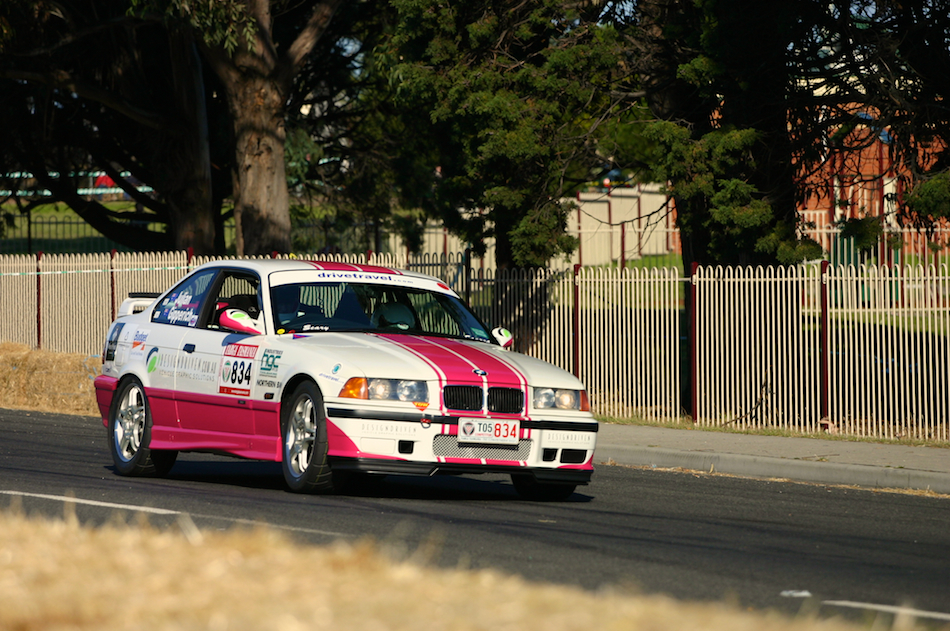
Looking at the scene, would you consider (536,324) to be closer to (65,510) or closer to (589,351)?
(589,351)

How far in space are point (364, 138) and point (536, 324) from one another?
16413mm

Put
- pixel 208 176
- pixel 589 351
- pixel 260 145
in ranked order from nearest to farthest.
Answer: pixel 589 351 < pixel 260 145 < pixel 208 176

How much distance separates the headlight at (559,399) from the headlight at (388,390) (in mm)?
866

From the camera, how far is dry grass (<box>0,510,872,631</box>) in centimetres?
464

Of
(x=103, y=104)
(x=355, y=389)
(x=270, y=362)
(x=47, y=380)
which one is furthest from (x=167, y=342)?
(x=103, y=104)

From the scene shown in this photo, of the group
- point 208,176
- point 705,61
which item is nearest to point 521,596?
point 705,61

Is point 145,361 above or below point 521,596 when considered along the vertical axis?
above

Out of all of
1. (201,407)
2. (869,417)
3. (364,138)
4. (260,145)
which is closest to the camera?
(201,407)

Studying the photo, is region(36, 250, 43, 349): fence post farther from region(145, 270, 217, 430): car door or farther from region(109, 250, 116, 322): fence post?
region(145, 270, 217, 430): car door

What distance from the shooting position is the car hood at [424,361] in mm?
9352

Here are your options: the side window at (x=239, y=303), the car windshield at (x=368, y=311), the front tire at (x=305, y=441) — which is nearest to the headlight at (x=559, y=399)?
the car windshield at (x=368, y=311)

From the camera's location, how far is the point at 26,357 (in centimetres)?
1892

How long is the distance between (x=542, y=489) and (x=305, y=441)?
74.0 inches

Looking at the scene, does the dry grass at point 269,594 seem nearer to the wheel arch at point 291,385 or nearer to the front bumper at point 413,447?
the front bumper at point 413,447
